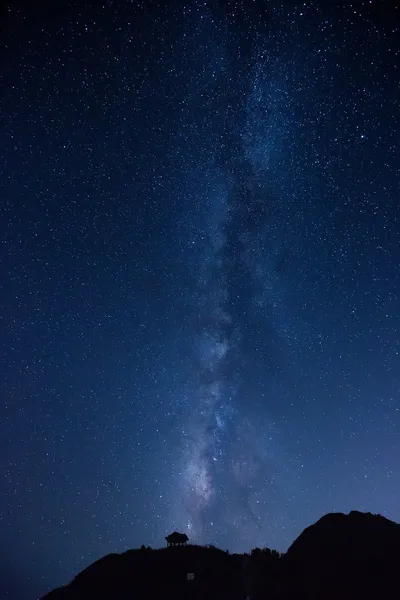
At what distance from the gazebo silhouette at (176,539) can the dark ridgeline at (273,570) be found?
114 inches

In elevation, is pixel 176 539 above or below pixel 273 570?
above

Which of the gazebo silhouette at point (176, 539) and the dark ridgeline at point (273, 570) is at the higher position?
the gazebo silhouette at point (176, 539)

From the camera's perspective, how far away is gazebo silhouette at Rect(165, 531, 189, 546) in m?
40.0

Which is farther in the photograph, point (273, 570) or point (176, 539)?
point (176, 539)

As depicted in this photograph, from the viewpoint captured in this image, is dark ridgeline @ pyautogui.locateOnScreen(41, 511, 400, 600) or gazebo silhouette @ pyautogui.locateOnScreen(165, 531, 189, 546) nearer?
dark ridgeline @ pyautogui.locateOnScreen(41, 511, 400, 600)

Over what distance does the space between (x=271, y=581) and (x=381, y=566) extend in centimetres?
756

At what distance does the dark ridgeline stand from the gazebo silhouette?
2883 millimetres

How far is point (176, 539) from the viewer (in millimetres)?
40281

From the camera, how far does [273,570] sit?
31719 mm

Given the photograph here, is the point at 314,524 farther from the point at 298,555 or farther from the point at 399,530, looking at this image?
the point at 399,530

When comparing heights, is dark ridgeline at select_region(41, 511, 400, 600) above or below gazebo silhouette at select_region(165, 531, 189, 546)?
below

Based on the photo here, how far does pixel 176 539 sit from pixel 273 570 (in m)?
11.7

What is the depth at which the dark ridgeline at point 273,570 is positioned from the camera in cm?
2841

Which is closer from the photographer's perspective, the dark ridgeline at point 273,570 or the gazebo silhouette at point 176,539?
the dark ridgeline at point 273,570
